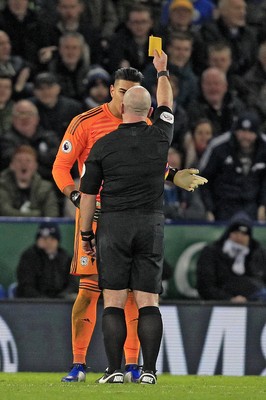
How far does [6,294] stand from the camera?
46.5 feet


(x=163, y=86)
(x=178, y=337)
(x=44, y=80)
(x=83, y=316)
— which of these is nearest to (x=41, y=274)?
(x=178, y=337)

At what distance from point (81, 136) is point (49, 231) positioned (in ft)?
12.3

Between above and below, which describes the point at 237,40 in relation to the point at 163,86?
above

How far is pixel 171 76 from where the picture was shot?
1709 cm

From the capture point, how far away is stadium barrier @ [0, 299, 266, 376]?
13.4 m

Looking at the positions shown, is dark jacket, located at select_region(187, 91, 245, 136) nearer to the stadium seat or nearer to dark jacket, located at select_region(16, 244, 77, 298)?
dark jacket, located at select_region(16, 244, 77, 298)

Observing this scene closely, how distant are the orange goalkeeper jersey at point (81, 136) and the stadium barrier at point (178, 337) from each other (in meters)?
3.22

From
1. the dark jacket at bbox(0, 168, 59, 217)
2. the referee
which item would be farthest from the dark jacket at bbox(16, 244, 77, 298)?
the referee

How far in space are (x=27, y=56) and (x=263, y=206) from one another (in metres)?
3.94

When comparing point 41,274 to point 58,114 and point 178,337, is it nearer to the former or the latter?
point 178,337

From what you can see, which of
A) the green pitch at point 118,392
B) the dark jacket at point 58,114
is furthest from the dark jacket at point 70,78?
the green pitch at point 118,392

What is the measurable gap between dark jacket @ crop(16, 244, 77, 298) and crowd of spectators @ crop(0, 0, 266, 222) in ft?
3.01

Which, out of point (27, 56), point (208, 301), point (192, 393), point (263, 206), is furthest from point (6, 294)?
point (192, 393)

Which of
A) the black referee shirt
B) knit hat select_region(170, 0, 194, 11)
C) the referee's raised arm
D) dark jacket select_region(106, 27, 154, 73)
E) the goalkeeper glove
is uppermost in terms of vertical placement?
knit hat select_region(170, 0, 194, 11)
